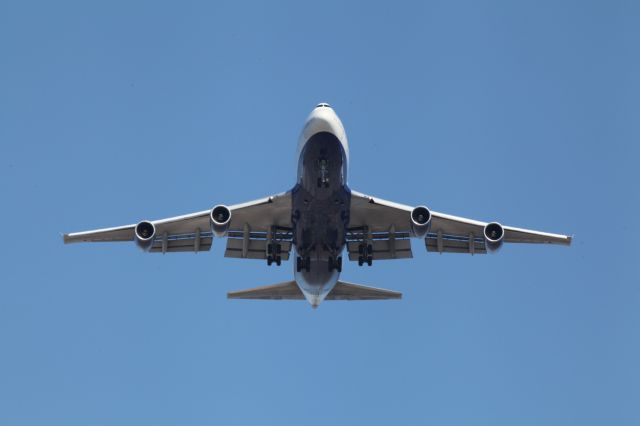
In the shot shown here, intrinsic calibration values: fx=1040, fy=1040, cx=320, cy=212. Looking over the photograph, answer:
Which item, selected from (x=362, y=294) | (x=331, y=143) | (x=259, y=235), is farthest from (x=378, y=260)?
(x=331, y=143)

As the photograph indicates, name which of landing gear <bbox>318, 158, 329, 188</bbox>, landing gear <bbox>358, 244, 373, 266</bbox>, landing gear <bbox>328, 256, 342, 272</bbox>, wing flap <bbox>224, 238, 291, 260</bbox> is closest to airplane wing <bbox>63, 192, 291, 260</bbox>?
wing flap <bbox>224, 238, 291, 260</bbox>

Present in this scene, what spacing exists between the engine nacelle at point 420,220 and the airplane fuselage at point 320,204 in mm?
2400

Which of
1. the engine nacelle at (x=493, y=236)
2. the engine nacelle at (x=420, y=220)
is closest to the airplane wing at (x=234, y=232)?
the engine nacelle at (x=420, y=220)

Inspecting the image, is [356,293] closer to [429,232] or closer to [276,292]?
[276,292]

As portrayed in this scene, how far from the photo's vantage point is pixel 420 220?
37000 millimetres

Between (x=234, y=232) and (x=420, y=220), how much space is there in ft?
26.5

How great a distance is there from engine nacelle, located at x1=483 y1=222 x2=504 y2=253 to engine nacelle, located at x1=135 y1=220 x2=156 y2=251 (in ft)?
39.4

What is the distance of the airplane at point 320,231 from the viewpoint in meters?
36.0

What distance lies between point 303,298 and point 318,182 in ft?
21.6

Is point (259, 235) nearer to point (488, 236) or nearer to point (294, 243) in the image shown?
point (294, 243)

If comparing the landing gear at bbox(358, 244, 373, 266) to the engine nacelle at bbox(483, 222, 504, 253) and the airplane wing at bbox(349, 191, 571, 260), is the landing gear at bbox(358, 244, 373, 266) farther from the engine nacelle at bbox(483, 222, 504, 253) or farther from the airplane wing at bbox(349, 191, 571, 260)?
the engine nacelle at bbox(483, 222, 504, 253)

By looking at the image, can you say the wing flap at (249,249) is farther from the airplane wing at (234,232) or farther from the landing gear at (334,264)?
the landing gear at (334,264)

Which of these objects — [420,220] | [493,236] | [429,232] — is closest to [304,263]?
[420,220]

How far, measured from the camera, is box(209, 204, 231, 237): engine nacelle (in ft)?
121
